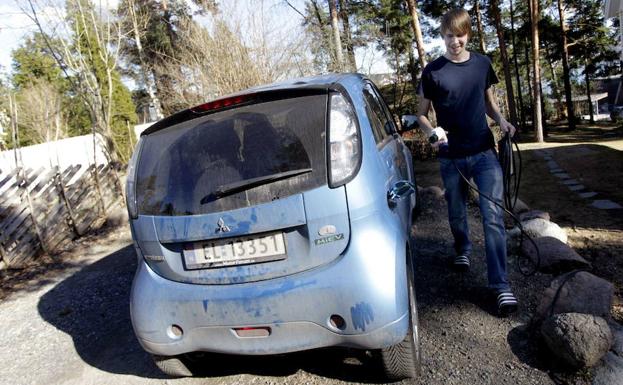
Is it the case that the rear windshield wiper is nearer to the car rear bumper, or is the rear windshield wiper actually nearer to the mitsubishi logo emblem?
the mitsubishi logo emblem

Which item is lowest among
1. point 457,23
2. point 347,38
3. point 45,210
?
point 45,210

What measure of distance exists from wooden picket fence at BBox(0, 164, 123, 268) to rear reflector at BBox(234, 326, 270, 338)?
221 inches

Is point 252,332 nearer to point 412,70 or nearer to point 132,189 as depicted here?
point 132,189

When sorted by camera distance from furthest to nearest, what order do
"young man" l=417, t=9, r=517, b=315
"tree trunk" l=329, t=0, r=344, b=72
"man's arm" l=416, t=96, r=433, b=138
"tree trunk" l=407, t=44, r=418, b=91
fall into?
"tree trunk" l=407, t=44, r=418, b=91
"tree trunk" l=329, t=0, r=344, b=72
"man's arm" l=416, t=96, r=433, b=138
"young man" l=417, t=9, r=517, b=315

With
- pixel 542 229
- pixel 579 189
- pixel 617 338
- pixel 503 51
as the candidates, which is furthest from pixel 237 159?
pixel 503 51

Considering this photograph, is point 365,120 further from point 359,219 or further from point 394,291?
point 394,291

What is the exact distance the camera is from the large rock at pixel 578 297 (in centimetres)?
258

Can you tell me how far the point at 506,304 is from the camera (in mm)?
2750

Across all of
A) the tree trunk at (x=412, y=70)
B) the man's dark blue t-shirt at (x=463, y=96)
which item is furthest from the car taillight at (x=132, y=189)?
the tree trunk at (x=412, y=70)

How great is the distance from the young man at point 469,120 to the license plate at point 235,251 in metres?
1.39

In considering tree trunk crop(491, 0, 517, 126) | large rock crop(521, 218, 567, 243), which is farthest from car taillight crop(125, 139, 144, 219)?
tree trunk crop(491, 0, 517, 126)

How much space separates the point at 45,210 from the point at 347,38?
12.7m

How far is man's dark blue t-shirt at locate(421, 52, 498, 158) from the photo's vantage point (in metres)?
2.94

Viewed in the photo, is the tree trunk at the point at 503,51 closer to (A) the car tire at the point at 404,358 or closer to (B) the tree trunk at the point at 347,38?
(B) the tree trunk at the point at 347,38
